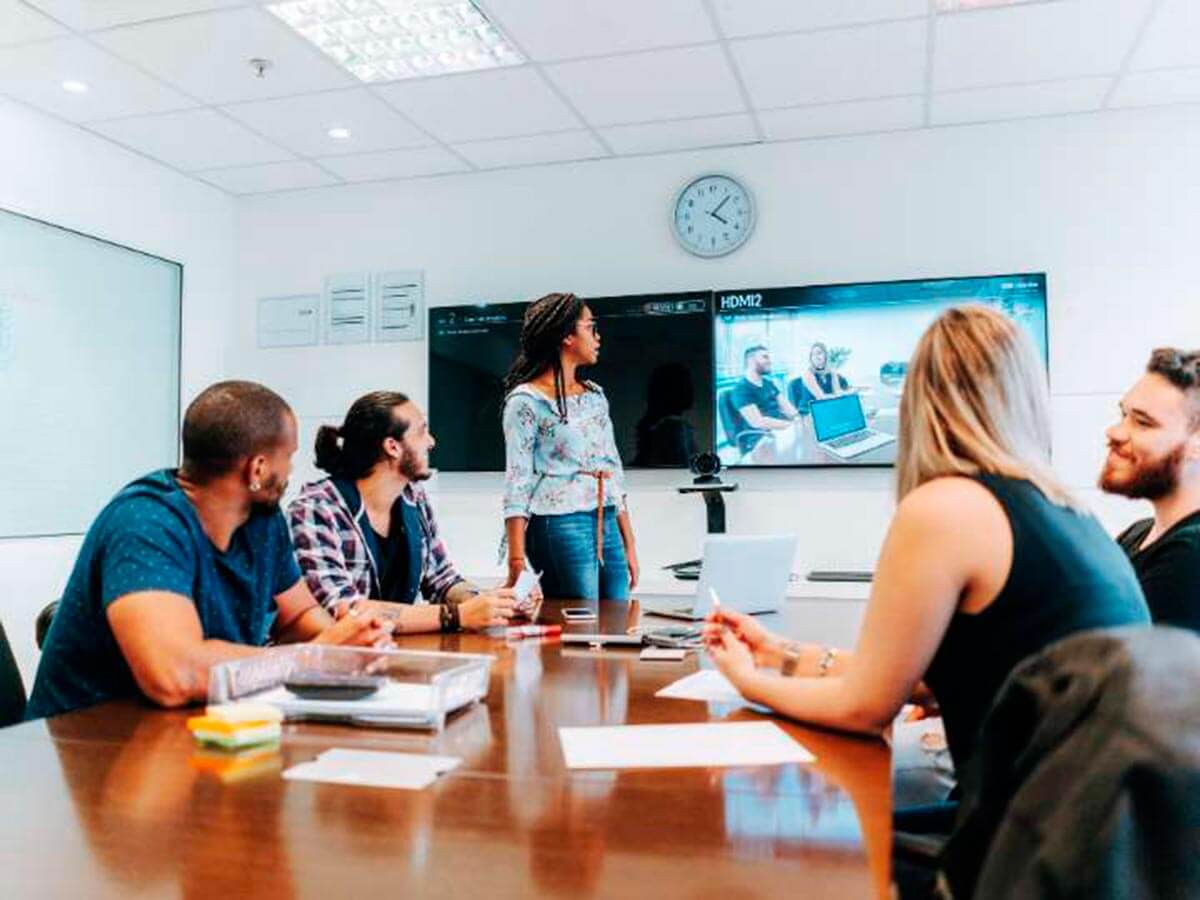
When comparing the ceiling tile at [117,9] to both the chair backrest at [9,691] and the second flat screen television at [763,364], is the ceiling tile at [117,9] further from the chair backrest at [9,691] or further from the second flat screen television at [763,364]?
the chair backrest at [9,691]

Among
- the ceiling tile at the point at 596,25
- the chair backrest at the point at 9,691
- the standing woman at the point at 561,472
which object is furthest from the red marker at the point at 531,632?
the ceiling tile at the point at 596,25

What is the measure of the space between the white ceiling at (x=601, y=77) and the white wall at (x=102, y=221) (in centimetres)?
12

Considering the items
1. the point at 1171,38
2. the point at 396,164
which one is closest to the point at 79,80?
the point at 396,164

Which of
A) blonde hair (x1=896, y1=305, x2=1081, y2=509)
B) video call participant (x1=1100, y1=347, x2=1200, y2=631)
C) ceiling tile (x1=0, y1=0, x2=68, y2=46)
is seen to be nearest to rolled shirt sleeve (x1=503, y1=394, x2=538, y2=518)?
video call participant (x1=1100, y1=347, x2=1200, y2=631)

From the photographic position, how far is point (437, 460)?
15.4ft

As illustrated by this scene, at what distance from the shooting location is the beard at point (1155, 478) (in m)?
1.92

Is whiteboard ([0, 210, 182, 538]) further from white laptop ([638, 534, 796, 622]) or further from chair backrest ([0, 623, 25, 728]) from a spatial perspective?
white laptop ([638, 534, 796, 622])

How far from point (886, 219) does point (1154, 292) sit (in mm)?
1091

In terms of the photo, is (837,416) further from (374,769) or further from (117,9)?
(374,769)

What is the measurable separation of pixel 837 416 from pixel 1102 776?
3756 millimetres

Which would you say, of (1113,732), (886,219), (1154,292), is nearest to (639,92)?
(886,219)

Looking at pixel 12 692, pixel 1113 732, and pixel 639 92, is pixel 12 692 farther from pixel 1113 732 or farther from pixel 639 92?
pixel 639 92

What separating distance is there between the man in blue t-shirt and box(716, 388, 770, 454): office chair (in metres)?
2.71

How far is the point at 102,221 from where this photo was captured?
4348 millimetres
